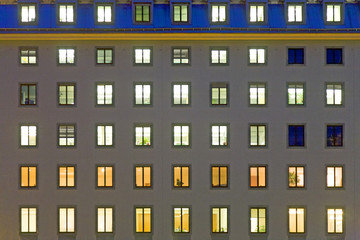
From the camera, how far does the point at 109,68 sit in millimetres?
37375

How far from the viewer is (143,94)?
37.3 metres

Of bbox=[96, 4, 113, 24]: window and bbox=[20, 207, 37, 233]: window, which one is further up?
bbox=[96, 4, 113, 24]: window

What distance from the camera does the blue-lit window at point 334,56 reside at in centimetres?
3753

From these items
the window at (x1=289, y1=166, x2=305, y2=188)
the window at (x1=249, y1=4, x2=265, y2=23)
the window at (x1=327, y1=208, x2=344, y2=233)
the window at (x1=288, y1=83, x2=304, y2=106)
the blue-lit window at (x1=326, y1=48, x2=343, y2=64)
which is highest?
the window at (x1=249, y1=4, x2=265, y2=23)

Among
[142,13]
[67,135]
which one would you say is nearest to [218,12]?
[142,13]

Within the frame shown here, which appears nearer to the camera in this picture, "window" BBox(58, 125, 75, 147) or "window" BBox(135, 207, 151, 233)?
"window" BBox(135, 207, 151, 233)

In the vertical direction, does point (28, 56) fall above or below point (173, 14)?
below

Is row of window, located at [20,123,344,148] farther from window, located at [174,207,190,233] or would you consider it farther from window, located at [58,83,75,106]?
window, located at [174,207,190,233]

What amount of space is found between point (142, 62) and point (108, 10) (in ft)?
17.7

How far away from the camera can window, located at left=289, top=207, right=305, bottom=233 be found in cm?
3722

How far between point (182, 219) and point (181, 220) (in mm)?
120

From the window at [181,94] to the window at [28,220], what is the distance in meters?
15.3

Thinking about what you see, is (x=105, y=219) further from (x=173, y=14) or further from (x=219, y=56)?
(x=173, y=14)

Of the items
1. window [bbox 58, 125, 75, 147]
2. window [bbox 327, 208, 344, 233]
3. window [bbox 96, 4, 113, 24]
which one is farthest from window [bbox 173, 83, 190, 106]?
window [bbox 327, 208, 344, 233]
